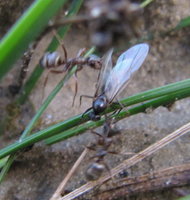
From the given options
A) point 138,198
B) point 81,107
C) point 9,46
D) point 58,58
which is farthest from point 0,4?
point 138,198

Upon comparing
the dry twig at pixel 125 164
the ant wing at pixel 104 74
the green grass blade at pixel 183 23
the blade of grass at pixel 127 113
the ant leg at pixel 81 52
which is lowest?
the dry twig at pixel 125 164

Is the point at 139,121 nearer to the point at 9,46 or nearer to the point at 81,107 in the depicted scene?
the point at 81,107

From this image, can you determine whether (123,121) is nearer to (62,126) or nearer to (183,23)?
(62,126)

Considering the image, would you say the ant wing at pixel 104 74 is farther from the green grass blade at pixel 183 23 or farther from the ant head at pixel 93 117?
the green grass blade at pixel 183 23

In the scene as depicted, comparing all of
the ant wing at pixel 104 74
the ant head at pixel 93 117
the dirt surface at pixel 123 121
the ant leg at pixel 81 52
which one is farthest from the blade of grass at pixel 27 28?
the ant leg at pixel 81 52

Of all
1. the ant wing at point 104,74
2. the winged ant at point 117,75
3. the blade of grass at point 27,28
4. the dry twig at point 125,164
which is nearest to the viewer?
the blade of grass at point 27,28

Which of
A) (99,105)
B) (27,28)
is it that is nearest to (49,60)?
(99,105)

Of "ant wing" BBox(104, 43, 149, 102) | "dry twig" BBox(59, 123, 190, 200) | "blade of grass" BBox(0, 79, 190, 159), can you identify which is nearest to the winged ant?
"ant wing" BBox(104, 43, 149, 102)
